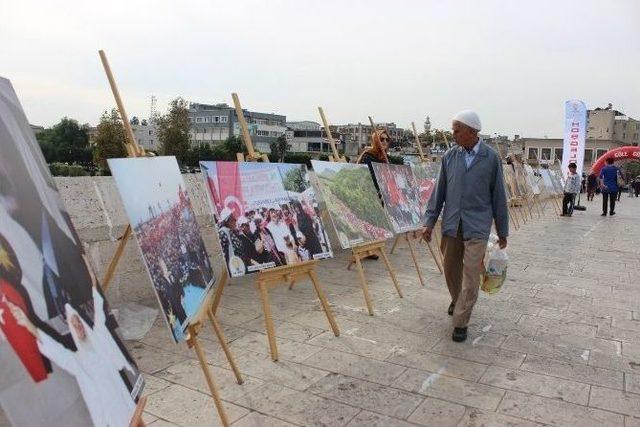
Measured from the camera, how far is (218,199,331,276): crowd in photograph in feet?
11.6

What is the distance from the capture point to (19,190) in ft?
4.47

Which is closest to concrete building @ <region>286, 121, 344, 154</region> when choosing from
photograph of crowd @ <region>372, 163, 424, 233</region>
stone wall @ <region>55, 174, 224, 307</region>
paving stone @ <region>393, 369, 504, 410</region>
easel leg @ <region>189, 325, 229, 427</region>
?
photograph of crowd @ <region>372, 163, 424, 233</region>

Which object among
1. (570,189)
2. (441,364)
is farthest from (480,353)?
(570,189)

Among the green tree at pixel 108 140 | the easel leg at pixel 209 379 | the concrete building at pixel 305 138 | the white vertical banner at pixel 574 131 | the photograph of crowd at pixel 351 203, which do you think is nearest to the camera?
the easel leg at pixel 209 379

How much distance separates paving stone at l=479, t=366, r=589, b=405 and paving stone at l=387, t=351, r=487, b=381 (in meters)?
0.08

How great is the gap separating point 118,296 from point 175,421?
224cm

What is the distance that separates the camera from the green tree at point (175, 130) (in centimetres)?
5756

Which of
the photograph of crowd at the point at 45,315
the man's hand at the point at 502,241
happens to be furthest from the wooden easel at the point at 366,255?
the photograph of crowd at the point at 45,315

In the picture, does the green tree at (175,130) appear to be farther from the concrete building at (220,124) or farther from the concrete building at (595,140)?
the concrete building at (220,124)

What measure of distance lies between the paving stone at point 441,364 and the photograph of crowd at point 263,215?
1028mm

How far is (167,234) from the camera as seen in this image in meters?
2.61

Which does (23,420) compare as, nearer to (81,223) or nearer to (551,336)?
(81,223)

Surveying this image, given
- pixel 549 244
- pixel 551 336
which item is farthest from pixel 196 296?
pixel 549 244

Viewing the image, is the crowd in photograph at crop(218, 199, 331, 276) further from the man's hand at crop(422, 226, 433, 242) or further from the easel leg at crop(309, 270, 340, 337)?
the man's hand at crop(422, 226, 433, 242)
